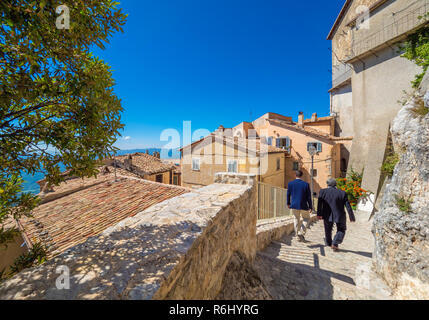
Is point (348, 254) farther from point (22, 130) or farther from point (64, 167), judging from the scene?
point (22, 130)

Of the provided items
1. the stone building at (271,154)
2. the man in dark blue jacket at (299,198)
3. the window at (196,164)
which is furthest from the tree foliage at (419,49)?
the window at (196,164)

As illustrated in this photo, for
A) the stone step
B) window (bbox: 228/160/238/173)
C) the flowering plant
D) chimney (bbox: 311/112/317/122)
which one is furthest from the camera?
chimney (bbox: 311/112/317/122)

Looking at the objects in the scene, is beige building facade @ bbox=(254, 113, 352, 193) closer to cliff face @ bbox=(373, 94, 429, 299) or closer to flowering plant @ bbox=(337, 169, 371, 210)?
flowering plant @ bbox=(337, 169, 371, 210)

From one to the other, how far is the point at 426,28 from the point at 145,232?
16.8 metres

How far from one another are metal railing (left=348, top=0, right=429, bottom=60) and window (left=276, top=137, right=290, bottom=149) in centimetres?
974

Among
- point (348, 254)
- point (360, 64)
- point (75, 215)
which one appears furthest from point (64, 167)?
point (360, 64)

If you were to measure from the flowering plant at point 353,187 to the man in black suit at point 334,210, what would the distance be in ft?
25.6

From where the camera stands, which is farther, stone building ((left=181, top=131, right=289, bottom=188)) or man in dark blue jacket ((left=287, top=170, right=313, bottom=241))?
stone building ((left=181, top=131, right=289, bottom=188))

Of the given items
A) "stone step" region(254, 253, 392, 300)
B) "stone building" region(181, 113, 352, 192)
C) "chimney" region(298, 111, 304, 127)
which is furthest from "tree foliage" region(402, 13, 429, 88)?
"stone step" region(254, 253, 392, 300)

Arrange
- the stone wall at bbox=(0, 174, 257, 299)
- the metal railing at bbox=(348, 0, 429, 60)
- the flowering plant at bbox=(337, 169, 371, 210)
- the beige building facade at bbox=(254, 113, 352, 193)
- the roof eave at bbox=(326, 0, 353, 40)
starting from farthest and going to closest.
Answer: the beige building facade at bbox=(254, 113, 352, 193), the roof eave at bbox=(326, 0, 353, 40), the flowering plant at bbox=(337, 169, 371, 210), the metal railing at bbox=(348, 0, 429, 60), the stone wall at bbox=(0, 174, 257, 299)

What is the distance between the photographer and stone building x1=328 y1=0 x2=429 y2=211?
11117 millimetres

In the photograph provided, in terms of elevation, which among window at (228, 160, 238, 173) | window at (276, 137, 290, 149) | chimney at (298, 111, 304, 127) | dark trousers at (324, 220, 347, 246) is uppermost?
chimney at (298, 111, 304, 127)

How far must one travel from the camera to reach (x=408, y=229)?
475cm

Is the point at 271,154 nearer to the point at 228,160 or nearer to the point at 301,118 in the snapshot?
the point at 228,160
